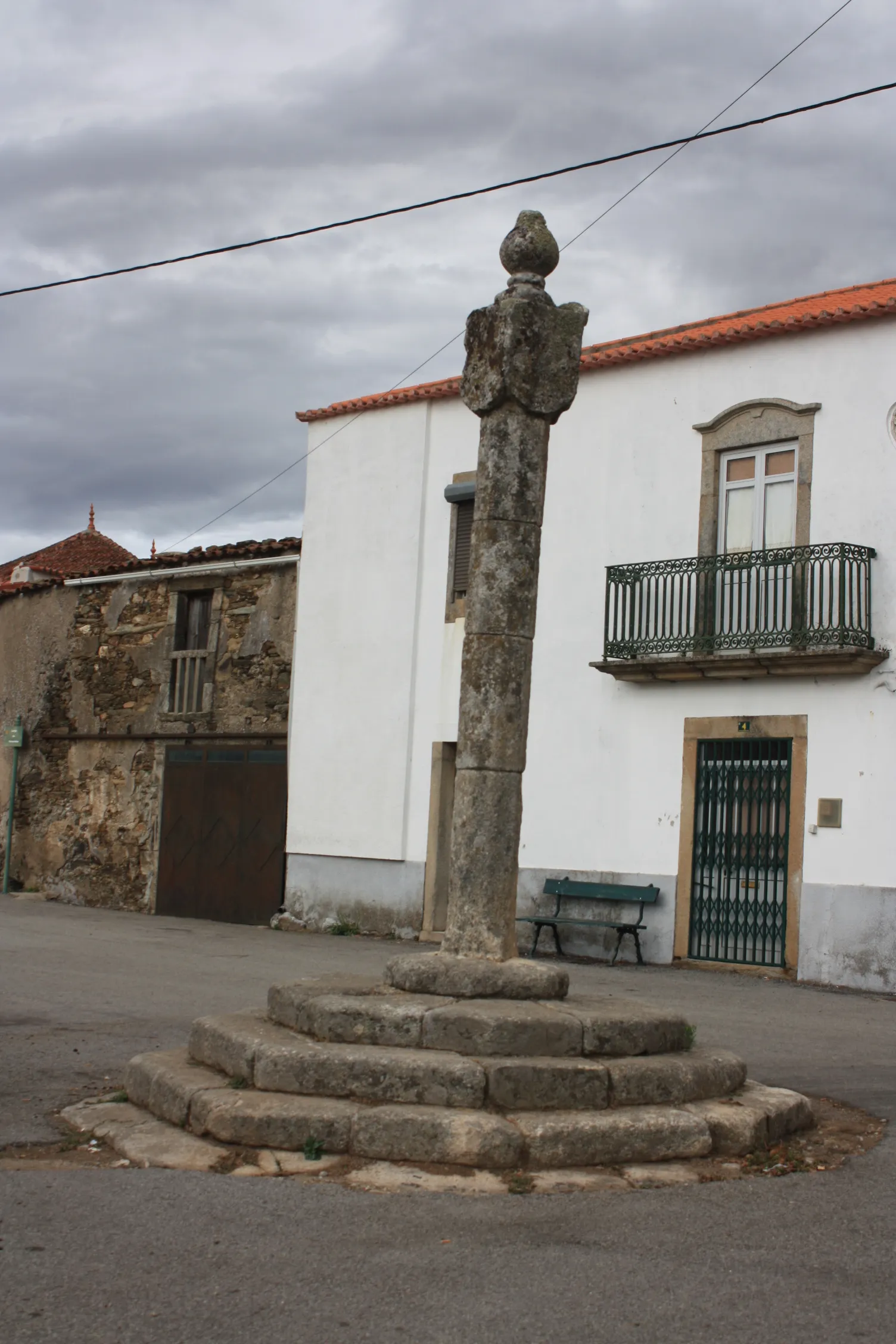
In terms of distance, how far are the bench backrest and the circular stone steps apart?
26.4 ft

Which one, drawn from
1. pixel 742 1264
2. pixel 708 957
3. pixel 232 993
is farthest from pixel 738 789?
pixel 742 1264

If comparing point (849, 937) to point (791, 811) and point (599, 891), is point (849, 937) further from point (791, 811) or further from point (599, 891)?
point (599, 891)

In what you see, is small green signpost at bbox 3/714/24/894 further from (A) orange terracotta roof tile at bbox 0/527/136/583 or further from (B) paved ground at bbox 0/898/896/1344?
(B) paved ground at bbox 0/898/896/1344

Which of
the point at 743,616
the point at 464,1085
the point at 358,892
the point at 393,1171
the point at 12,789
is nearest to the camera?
the point at 393,1171

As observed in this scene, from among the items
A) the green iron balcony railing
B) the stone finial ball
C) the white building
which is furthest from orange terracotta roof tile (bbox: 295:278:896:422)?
the stone finial ball

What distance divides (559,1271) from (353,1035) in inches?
77.8

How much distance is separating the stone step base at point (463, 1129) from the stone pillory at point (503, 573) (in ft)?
3.91

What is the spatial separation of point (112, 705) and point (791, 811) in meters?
10.6

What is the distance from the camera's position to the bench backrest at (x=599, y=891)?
14398 mm

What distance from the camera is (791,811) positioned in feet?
44.9

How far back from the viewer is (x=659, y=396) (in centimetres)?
1504

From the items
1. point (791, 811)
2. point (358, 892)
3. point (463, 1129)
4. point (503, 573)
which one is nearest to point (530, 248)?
point (503, 573)

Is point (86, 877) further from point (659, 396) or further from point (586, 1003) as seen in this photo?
point (586, 1003)

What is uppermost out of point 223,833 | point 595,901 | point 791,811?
point 791,811
